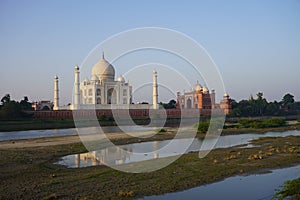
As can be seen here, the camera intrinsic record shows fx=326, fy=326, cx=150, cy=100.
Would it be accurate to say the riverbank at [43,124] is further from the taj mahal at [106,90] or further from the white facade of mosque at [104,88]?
the white facade of mosque at [104,88]

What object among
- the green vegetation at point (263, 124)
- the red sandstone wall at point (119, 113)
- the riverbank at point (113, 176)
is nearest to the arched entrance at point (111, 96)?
the red sandstone wall at point (119, 113)

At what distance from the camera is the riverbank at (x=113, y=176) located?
20.5ft

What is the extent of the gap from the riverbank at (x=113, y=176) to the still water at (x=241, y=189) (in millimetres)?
Answer: 277

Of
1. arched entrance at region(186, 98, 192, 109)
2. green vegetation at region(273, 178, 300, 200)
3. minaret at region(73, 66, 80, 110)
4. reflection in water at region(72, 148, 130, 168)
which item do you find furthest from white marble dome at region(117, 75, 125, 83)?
green vegetation at region(273, 178, 300, 200)

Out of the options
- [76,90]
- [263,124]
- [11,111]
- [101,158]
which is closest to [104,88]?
[76,90]

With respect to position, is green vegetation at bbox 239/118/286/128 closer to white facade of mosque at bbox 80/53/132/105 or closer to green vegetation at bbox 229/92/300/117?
green vegetation at bbox 229/92/300/117

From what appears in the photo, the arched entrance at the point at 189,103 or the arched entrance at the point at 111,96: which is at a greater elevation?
the arched entrance at the point at 111,96

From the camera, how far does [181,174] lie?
7828 mm

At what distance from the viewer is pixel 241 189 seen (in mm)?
6668

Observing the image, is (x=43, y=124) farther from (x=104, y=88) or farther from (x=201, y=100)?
(x=201, y=100)

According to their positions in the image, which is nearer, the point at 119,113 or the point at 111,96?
the point at 119,113

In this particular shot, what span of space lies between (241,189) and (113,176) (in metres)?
2.86

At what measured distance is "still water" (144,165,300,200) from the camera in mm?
6154

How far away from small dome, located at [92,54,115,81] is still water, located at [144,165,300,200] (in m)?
35.8
